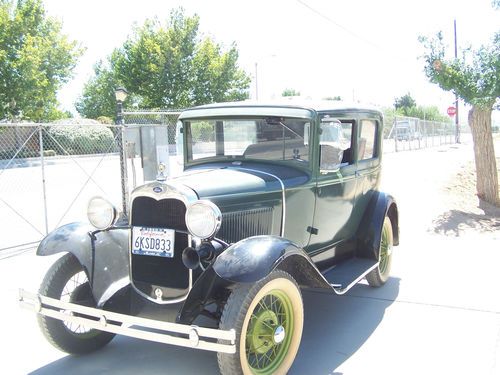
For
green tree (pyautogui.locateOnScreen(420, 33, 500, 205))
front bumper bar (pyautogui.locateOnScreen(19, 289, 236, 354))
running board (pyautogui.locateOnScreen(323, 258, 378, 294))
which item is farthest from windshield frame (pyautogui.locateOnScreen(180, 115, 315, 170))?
green tree (pyautogui.locateOnScreen(420, 33, 500, 205))

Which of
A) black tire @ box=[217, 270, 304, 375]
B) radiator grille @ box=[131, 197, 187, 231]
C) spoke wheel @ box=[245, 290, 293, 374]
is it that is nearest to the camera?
black tire @ box=[217, 270, 304, 375]

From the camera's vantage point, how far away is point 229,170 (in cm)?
384

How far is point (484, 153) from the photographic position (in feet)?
31.1

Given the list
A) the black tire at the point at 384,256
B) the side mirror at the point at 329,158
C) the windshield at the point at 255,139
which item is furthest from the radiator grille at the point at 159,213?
the black tire at the point at 384,256

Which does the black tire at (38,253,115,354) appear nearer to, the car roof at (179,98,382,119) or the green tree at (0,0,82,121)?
the car roof at (179,98,382,119)

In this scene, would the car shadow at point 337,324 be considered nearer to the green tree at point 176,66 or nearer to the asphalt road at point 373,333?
→ the asphalt road at point 373,333

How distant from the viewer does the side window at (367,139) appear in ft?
15.8

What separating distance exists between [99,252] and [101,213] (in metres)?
0.29

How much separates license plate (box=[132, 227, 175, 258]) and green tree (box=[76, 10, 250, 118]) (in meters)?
28.6

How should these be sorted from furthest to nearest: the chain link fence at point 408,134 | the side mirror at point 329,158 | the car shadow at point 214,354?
the chain link fence at point 408,134 < the side mirror at point 329,158 < the car shadow at point 214,354

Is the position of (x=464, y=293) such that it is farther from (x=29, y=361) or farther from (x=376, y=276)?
(x=29, y=361)

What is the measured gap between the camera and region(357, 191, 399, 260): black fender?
471 cm

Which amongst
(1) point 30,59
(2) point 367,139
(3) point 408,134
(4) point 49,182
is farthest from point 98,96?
(2) point 367,139

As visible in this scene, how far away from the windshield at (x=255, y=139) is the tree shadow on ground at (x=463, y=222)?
4.67 m
